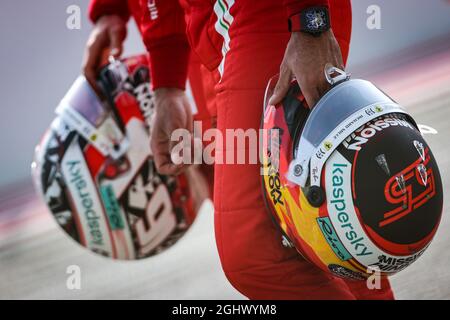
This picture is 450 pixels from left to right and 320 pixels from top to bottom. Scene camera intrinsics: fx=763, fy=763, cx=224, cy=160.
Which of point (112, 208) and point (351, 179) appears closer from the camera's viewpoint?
point (351, 179)

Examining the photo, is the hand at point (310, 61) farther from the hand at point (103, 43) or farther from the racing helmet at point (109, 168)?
the hand at point (103, 43)

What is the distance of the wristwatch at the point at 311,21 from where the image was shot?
62.9 inches

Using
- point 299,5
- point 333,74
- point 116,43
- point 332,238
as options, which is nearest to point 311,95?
point 333,74

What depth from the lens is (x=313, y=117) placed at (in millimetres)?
1606

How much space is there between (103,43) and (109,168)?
502 millimetres

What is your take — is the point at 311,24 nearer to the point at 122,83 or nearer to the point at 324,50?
the point at 324,50

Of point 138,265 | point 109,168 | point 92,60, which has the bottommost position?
point 138,265

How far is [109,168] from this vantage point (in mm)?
2709

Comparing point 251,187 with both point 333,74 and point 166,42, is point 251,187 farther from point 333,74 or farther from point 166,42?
point 166,42

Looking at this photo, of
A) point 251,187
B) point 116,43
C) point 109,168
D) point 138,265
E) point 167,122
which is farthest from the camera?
point 138,265

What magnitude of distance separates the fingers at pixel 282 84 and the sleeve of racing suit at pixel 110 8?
4.44 feet

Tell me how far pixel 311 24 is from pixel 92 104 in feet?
4.31

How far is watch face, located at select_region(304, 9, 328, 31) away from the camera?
1597mm

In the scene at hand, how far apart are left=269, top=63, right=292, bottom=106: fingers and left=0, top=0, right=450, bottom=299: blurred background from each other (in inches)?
48.3
